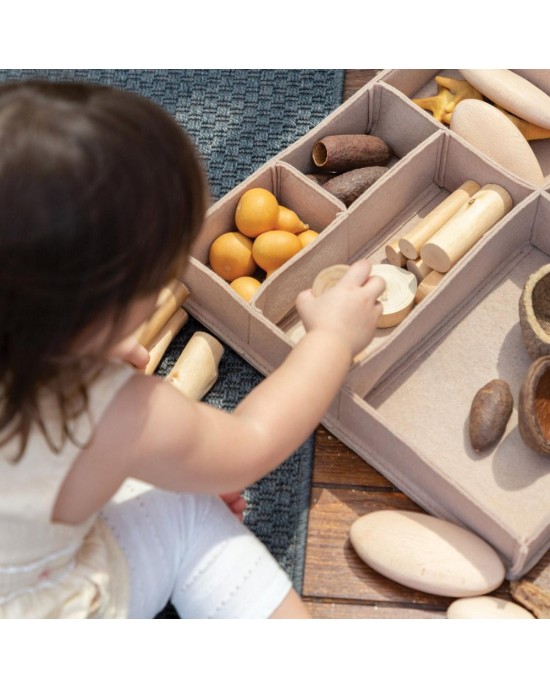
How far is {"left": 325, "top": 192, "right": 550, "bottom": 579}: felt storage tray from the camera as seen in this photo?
37.4 inches

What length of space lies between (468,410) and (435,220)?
0.77 ft

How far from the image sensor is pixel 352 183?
45.1 inches

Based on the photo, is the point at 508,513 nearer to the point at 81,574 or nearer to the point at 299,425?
the point at 299,425

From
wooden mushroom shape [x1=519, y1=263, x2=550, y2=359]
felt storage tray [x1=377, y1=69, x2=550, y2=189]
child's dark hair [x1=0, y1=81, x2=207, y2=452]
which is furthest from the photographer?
felt storage tray [x1=377, y1=69, x2=550, y2=189]

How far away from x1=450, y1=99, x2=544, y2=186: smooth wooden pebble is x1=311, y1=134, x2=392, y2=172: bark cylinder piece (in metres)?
0.11

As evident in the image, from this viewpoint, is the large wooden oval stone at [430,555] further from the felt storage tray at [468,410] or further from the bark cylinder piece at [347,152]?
the bark cylinder piece at [347,152]

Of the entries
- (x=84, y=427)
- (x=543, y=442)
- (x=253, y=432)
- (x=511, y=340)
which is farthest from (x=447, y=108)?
(x=84, y=427)

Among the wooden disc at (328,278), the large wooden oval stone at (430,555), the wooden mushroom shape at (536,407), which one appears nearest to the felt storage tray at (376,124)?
the wooden disc at (328,278)

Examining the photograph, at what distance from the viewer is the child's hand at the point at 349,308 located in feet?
2.93

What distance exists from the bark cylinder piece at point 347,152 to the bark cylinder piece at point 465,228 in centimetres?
14

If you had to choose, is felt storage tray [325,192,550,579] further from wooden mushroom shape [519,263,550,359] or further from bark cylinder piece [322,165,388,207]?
bark cylinder piece [322,165,388,207]

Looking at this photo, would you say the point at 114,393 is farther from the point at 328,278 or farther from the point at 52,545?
the point at 328,278

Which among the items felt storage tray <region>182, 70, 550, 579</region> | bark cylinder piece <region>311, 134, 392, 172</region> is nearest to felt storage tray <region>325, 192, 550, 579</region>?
felt storage tray <region>182, 70, 550, 579</region>

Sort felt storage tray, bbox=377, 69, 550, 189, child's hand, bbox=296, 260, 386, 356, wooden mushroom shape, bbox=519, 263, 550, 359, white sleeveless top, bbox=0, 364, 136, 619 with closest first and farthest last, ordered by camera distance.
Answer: white sleeveless top, bbox=0, 364, 136, 619 → child's hand, bbox=296, 260, 386, 356 → wooden mushroom shape, bbox=519, 263, 550, 359 → felt storage tray, bbox=377, 69, 550, 189
